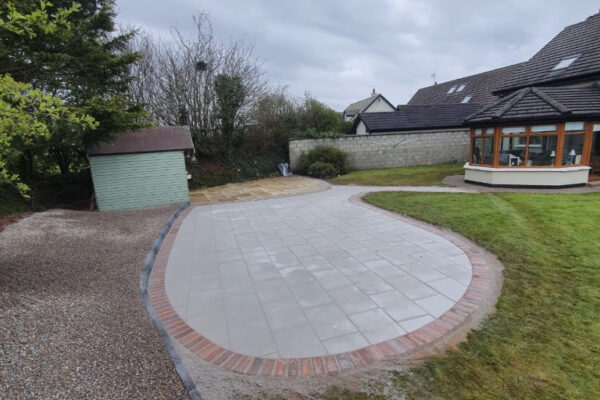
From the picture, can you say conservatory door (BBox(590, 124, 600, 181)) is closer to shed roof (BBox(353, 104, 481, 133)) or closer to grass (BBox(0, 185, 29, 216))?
shed roof (BBox(353, 104, 481, 133))

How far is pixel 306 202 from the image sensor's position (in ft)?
33.7

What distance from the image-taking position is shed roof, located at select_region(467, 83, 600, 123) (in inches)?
388

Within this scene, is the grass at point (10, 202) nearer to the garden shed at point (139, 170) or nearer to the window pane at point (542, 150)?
the garden shed at point (139, 170)

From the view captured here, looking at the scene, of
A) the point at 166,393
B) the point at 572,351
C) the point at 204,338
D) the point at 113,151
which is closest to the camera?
the point at 166,393

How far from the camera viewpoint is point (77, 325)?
3.22 m

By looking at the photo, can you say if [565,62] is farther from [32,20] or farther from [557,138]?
[32,20]

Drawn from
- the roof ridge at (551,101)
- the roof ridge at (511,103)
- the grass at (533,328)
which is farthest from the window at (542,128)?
the grass at (533,328)

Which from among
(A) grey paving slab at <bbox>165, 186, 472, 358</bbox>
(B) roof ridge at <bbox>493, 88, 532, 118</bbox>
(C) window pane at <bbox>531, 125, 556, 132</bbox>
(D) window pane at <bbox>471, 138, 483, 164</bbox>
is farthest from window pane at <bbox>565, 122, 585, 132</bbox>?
(A) grey paving slab at <bbox>165, 186, 472, 358</bbox>

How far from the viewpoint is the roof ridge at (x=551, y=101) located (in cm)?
971

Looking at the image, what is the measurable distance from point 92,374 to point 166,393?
0.71 meters

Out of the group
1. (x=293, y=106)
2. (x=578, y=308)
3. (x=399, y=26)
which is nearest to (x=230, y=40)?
(x=293, y=106)

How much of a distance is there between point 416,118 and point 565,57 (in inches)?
324

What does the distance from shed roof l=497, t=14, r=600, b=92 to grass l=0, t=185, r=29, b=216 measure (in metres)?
19.7

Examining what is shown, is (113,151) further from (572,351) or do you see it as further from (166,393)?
(572,351)
